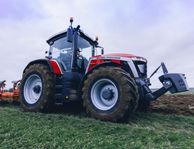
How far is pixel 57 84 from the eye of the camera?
680 cm

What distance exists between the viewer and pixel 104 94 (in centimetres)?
568

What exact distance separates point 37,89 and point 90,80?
2030mm

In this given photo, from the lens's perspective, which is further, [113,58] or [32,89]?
[32,89]

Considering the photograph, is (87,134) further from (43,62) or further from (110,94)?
(43,62)

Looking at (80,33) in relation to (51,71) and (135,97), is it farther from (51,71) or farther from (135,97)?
(135,97)

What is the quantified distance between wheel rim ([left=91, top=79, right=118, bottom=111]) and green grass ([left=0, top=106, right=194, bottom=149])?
0.51 meters

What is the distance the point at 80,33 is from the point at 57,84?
5.35 ft

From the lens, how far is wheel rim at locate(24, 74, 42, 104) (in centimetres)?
711

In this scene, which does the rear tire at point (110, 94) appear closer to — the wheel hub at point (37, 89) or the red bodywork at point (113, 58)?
the red bodywork at point (113, 58)

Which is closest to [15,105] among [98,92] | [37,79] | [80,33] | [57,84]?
[37,79]

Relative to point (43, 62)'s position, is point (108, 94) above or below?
below

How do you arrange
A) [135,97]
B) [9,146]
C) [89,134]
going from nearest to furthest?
1. [9,146]
2. [89,134]
3. [135,97]

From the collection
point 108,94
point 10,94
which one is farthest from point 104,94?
point 10,94

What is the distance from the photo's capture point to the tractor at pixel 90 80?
5.31 meters
